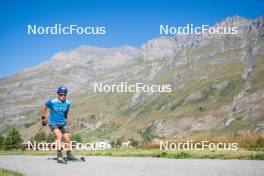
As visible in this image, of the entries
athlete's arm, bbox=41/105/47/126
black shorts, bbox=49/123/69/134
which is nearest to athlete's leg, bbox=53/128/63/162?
black shorts, bbox=49/123/69/134

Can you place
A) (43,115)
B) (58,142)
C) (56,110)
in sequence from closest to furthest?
(58,142), (56,110), (43,115)

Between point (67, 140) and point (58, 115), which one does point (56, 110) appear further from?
point (67, 140)

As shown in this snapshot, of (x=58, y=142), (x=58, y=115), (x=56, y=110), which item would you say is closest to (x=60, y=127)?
(x=58, y=115)

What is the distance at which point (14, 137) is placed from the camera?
8656 cm

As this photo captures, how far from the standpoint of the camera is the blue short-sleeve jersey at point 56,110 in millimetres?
15555

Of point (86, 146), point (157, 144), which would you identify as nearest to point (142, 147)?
point (157, 144)

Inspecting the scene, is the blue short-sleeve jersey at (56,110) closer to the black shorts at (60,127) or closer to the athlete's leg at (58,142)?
the black shorts at (60,127)

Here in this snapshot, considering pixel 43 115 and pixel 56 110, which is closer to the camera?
pixel 56 110

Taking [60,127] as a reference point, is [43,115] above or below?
above

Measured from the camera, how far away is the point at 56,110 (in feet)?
51.3

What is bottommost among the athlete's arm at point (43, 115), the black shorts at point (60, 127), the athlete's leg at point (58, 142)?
the athlete's leg at point (58, 142)

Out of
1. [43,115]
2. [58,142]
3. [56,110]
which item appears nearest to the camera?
[58,142]

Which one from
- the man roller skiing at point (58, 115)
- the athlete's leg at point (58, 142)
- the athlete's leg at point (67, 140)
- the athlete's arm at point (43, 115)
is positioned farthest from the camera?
the athlete's leg at point (67, 140)

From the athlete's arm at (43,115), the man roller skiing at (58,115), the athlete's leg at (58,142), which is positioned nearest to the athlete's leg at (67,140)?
the man roller skiing at (58,115)
